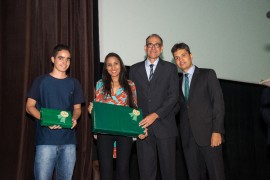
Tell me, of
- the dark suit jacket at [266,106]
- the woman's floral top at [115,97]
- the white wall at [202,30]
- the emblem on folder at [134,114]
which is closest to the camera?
the dark suit jacket at [266,106]

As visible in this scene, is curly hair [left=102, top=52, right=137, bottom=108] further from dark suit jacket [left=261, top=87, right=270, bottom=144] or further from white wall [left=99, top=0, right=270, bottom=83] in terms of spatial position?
dark suit jacket [left=261, top=87, right=270, bottom=144]

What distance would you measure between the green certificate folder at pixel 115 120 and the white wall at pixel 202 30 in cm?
108

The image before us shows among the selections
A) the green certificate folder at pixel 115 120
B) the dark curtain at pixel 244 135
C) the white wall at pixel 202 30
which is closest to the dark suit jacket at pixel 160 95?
the green certificate folder at pixel 115 120

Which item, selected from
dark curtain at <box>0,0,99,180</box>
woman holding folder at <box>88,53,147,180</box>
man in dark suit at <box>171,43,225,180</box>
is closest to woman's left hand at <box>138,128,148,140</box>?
woman holding folder at <box>88,53,147,180</box>

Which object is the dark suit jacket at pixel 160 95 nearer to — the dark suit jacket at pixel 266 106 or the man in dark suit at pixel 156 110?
the man in dark suit at pixel 156 110

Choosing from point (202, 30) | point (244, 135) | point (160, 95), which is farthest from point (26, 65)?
point (244, 135)

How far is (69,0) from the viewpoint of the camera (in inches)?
136

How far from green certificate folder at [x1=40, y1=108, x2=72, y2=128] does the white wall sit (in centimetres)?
124

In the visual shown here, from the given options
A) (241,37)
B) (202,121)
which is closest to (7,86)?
(202,121)

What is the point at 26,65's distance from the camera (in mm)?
3045

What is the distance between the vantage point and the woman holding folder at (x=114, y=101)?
8.50 feet

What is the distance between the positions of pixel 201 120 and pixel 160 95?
17.2 inches

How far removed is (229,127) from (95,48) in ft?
8.34

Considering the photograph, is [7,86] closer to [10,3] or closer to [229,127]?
[10,3]
